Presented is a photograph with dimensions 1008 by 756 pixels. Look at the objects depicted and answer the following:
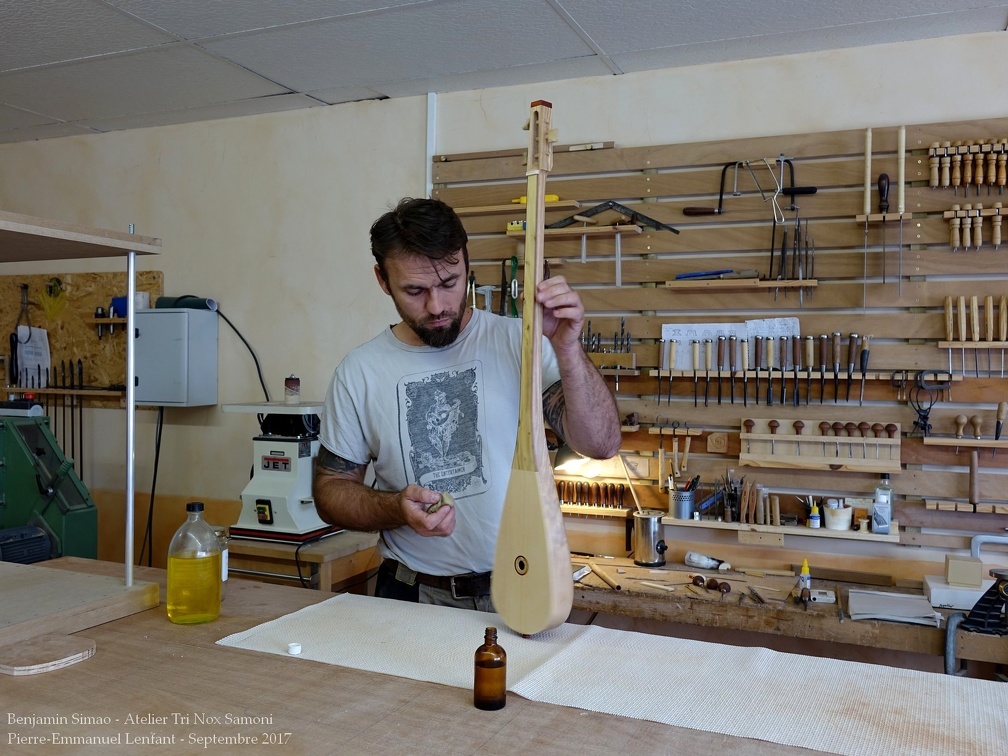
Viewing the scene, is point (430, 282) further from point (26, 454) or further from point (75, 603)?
point (26, 454)

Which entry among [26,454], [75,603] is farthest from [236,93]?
[75,603]

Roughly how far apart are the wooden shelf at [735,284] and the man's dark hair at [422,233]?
5.65ft

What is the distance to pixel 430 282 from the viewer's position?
2094mm

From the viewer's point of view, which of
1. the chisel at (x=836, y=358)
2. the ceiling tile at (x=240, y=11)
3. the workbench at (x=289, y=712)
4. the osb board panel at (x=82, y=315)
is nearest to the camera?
the workbench at (x=289, y=712)

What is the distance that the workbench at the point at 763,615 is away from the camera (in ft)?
9.01

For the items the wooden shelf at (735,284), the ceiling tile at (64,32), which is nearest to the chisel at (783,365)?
the wooden shelf at (735,284)

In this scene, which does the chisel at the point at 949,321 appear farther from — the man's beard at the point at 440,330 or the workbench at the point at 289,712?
the workbench at the point at 289,712

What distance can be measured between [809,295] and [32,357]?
4.45 metres

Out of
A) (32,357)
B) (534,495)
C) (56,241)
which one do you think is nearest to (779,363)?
(534,495)

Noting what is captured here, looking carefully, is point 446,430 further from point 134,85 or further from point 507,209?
point 134,85

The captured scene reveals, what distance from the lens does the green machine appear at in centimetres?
368

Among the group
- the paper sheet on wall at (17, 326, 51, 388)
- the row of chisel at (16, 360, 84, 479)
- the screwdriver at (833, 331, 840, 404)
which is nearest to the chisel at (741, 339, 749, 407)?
the screwdriver at (833, 331, 840, 404)

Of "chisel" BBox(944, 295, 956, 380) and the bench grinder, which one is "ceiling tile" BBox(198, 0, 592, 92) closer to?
the bench grinder

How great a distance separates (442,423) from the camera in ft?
7.04
